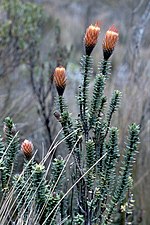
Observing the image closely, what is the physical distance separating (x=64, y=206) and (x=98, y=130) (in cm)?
40

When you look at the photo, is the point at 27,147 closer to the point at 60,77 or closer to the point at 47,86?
the point at 60,77

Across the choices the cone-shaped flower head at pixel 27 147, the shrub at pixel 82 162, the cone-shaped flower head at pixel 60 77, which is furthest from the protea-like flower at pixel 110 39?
the cone-shaped flower head at pixel 27 147

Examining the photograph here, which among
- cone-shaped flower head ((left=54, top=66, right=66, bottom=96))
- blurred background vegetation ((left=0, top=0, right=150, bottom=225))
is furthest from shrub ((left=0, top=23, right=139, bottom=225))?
blurred background vegetation ((left=0, top=0, right=150, bottom=225))

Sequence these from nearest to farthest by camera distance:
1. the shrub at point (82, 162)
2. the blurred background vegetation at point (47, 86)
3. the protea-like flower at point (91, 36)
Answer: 1. the protea-like flower at point (91, 36)
2. the shrub at point (82, 162)
3. the blurred background vegetation at point (47, 86)

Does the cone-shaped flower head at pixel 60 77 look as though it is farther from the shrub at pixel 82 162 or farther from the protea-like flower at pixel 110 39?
the protea-like flower at pixel 110 39

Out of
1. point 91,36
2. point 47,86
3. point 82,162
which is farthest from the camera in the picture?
point 47,86

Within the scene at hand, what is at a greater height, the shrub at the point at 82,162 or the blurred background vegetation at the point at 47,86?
the blurred background vegetation at the point at 47,86

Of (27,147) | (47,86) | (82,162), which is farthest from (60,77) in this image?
(47,86)

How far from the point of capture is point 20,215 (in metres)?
2.12

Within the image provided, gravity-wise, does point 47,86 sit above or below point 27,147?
above

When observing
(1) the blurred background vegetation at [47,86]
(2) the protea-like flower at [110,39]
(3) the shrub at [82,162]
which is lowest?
(3) the shrub at [82,162]

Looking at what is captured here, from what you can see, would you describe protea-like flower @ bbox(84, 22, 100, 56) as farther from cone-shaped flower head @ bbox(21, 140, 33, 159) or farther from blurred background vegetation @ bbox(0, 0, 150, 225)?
blurred background vegetation @ bbox(0, 0, 150, 225)

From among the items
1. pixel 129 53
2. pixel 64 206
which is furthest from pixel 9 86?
pixel 64 206

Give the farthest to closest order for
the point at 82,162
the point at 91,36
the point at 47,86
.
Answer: the point at 47,86
the point at 82,162
the point at 91,36
